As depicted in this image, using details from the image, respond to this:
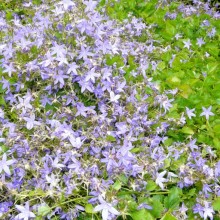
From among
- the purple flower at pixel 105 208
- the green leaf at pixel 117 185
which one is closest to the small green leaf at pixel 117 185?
the green leaf at pixel 117 185

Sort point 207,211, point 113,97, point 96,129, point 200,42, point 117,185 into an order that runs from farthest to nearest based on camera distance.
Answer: point 200,42
point 113,97
point 96,129
point 207,211
point 117,185

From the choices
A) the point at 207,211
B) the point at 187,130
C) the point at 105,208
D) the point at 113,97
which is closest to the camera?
the point at 105,208

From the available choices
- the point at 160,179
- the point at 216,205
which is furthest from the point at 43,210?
the point at 216,205

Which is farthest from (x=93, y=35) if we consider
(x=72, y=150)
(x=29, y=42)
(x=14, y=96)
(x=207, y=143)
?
(x=207, y=143)

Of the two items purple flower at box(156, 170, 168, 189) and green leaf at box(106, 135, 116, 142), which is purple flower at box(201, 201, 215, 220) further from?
green leaf at box(106, 135, 116, 142)

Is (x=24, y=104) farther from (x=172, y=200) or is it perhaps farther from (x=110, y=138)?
(x=172, y=200)

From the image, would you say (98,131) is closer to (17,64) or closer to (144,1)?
(17,64)

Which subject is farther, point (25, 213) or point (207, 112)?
point (207, 112)
